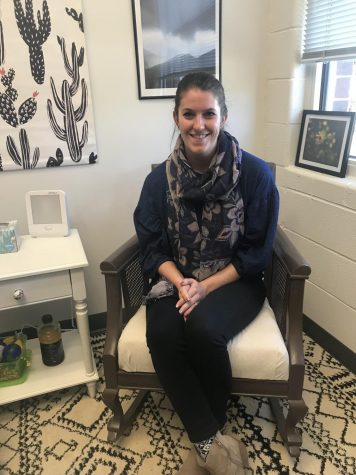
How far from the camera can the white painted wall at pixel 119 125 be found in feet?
5.58

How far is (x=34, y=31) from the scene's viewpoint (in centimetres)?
157

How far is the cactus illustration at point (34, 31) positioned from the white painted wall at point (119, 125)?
170 millimetres

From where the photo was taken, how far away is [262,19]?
1.89 metres

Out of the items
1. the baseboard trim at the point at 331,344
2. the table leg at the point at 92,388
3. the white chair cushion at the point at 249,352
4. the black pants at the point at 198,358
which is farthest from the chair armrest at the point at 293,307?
the table leg at the point at 92,388

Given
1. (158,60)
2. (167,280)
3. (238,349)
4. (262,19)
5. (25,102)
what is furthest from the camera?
(262,19)

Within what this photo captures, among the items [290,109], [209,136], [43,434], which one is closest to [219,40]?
[290,109]

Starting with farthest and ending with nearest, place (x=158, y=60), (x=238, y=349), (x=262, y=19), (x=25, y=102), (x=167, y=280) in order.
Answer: (x=262, y=19) < (x=158, y=60) < (x=25, y=102) < (x=167, y=280) < (x=238, y=349)

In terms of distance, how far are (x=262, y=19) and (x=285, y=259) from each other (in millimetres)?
1268

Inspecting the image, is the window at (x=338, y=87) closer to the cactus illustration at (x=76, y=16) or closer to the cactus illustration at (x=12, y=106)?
the cactus illustration at (x=76, y=16)

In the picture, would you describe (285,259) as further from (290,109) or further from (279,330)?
(290,109)

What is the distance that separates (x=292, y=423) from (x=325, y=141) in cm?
116

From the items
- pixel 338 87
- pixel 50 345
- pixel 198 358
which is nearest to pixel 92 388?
pixel 50 345

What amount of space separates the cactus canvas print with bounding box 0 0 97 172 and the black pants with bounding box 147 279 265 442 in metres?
0.93

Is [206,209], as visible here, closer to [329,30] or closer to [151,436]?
[151,436]
